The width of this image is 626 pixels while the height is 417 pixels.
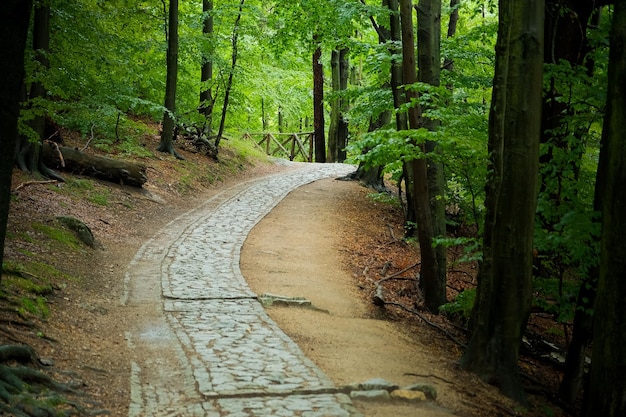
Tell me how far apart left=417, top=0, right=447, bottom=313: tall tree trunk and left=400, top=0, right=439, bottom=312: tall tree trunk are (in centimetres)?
6

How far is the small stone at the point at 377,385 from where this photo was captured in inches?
217

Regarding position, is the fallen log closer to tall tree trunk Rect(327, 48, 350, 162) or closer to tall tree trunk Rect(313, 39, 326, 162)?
tall tree trunk Rect(327, 48, 350, 162)

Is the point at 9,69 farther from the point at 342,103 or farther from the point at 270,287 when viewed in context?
the point at 342,103

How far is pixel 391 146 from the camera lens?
7980 mm

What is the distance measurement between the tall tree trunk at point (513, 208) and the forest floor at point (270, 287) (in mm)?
333

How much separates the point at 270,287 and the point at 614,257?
5.60m

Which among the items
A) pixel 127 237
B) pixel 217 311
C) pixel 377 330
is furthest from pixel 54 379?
pixel 127 237

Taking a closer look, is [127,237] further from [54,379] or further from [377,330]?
[54,379]

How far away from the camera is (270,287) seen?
371 inches

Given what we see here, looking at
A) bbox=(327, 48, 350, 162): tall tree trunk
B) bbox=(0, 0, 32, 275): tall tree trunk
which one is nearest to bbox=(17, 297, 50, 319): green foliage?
bbox=(0, 0, 32, 275): tall tree trunk

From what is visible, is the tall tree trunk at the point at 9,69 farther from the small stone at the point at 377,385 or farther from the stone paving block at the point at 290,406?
the small stone at the point at 377,385

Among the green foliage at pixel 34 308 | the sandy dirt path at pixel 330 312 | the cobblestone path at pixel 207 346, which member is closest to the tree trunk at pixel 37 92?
the cobblestone path at pixel 207 346


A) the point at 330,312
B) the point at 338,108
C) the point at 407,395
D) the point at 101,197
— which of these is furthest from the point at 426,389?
the point at 338,108

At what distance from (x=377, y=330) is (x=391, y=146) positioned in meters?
2.44
